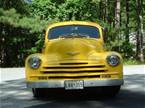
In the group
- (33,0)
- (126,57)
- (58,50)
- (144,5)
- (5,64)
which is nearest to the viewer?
(58,50)

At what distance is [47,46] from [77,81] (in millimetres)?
1873

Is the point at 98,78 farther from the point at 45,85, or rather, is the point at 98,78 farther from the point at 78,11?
the point at 78,11

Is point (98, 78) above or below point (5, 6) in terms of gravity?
below

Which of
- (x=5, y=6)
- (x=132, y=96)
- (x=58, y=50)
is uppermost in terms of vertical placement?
(x=5, y=6)

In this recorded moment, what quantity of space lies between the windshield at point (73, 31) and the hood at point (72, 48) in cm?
57

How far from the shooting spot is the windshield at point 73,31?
1352 cm

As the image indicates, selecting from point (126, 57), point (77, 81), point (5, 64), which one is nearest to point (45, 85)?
point (77, 81)

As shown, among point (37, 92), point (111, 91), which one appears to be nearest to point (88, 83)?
point (111, 91)

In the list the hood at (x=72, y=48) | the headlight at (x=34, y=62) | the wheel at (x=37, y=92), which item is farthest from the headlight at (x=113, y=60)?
the wheel at (x=37, y=92)

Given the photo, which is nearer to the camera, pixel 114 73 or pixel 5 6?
pixel 114 73

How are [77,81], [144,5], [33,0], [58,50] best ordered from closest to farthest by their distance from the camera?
[77,81]
[58,50]
[33,0]
[144,5]

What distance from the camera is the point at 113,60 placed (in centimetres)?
1173

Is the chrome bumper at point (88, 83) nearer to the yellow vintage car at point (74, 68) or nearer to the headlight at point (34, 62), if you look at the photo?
the yellow vintage car at point (74, 68)

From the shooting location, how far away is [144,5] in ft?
173
